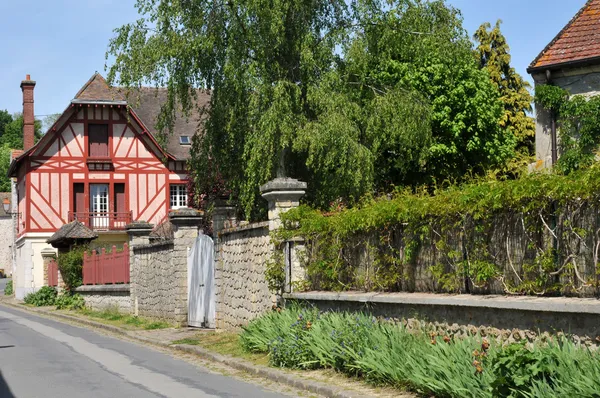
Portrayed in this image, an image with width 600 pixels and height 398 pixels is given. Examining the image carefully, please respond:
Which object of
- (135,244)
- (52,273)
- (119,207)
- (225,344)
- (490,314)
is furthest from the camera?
(119,207)

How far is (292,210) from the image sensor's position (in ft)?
43.0

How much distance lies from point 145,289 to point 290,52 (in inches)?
279

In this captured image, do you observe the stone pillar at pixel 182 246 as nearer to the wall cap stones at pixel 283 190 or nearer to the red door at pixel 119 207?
the wall cap stones at pixel 283 190

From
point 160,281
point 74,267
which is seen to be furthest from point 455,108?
point 160,281

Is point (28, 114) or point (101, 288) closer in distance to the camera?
point (101, 288)

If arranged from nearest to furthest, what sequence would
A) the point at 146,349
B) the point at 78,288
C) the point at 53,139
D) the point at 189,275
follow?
the point at 146,349 → the point at 189,275 → the point at 78,288 → the point at 53,139

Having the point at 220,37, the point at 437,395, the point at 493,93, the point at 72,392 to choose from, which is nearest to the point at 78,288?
the point at 220,37

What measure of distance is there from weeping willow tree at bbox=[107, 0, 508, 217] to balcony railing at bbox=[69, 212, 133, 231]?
2074 centimetres

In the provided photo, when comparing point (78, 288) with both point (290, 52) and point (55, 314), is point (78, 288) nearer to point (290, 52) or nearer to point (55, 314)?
point (55, 314)

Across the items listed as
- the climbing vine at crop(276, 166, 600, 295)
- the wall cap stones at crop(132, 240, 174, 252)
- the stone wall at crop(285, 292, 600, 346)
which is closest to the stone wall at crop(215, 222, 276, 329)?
the climbing vine at crop(276, 166, 600, 295)

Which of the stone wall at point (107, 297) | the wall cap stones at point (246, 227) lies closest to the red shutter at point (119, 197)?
the stone wall at point (107, 297)

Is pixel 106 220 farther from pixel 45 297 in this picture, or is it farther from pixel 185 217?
pixel 185 217

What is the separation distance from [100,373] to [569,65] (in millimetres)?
12705

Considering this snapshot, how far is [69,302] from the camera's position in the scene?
3033 cm
